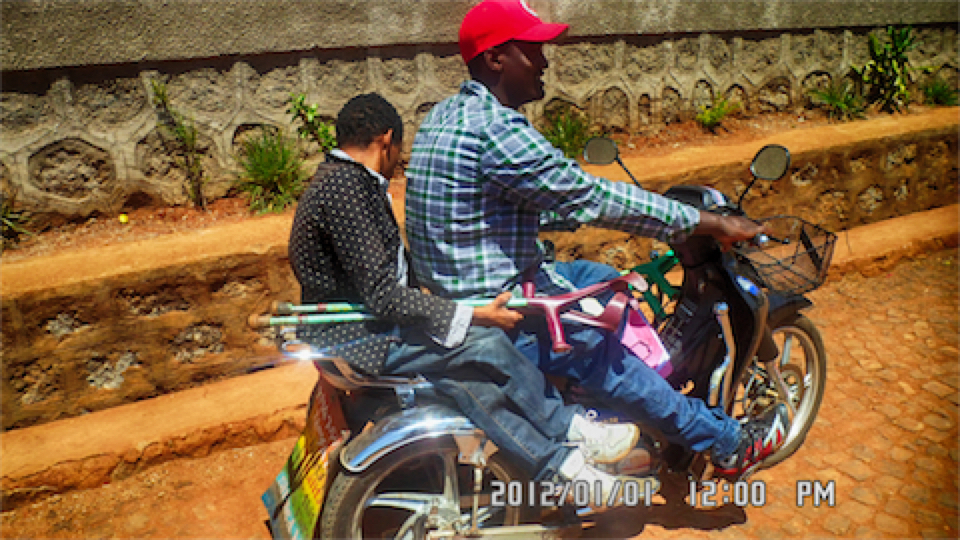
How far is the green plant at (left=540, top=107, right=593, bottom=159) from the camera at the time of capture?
18.1ft

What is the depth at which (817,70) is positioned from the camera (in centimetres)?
683

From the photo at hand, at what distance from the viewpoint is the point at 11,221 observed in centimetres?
423

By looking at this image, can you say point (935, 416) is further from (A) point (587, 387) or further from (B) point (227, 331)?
(B) point (227, 331)

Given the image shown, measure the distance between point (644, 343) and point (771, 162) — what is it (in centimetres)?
89

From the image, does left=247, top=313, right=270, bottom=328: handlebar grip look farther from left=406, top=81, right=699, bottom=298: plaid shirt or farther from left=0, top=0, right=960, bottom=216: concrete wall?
left=0, top=0, right=960, bottom=216: concrete wall

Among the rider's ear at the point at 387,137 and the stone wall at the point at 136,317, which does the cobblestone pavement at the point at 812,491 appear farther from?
the rider's ear at the point at 387,137

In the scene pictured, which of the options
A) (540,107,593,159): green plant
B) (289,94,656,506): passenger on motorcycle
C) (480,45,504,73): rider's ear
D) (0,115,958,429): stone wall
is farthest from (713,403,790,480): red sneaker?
(540,107,593,159): green plant

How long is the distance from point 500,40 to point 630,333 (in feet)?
4.21

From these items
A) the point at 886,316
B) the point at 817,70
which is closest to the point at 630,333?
the point at 886,316

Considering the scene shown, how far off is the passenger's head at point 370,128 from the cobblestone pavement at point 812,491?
1866 millimetres

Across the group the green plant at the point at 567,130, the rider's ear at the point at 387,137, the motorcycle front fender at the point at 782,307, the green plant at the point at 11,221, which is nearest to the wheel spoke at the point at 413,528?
the rider's ear at the point at 387,137

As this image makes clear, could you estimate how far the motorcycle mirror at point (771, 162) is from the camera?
109 inches

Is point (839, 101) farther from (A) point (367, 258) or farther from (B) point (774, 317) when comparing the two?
(A) point (367, 258)

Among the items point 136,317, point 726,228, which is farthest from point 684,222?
point 136,317
